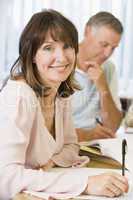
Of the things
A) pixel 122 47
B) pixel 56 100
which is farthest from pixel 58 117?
pixel 122 47

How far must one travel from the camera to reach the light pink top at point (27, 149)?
3.14 feet

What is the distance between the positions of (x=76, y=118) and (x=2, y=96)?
0.89 meters

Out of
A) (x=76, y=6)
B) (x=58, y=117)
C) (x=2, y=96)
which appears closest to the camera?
(x=2, y=96)

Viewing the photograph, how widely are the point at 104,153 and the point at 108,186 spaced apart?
34 cm

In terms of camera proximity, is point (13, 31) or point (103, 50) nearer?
point (103, 50)

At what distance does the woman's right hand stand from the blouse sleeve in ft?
0.81

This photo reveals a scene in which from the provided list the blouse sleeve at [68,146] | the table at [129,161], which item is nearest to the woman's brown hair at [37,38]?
the blouse sleeve at [68,146]

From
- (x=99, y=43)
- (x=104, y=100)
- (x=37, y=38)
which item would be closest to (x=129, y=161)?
(x=37, y=38)

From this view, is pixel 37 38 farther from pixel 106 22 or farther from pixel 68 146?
pixel 106 22

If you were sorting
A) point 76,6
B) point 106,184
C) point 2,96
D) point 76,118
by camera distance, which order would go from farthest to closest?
point 76,6 → point 76,118 → point 2,96 → point 106,184

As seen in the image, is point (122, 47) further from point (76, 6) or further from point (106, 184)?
point (106, 184)

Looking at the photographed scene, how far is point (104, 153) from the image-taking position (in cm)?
129

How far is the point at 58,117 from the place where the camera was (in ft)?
4.00

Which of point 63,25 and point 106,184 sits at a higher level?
point 63,25
